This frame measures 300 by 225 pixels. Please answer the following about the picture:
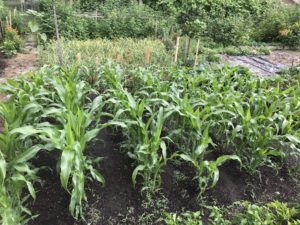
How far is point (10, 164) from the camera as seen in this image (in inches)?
85.0

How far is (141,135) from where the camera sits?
2719mm

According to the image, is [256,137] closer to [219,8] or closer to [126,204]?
[126,204]

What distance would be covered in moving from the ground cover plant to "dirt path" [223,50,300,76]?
2.82 metres

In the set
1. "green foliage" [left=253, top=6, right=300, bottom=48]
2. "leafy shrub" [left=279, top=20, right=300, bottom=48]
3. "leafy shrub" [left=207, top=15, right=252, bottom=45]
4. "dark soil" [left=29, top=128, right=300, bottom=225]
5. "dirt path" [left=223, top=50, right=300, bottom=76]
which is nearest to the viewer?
"dark soil" [left=29, top=128, right=300, bottom=225]

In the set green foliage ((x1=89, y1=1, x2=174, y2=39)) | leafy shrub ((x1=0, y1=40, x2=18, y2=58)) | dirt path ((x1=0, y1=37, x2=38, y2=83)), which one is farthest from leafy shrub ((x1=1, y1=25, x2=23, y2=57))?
green foliage ((x1=89, y1=1, x2=174, y2=39))

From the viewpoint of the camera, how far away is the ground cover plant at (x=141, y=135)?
222 centimetres

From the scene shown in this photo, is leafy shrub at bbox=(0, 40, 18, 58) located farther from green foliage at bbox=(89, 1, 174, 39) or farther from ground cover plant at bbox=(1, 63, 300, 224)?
ground cover plant at bbox=(1, 63, 300, 224)

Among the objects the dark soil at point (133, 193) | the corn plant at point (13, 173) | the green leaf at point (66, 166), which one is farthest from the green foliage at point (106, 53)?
the green leaf at point (66, 166)

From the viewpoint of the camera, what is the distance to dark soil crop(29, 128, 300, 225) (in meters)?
2.51

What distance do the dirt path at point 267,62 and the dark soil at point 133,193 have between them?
12.3 feet

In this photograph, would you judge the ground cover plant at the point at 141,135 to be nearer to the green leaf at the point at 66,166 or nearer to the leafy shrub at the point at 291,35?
the green leaf at the point at 66,166

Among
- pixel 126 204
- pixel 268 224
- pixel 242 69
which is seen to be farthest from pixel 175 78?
pixel 268 224

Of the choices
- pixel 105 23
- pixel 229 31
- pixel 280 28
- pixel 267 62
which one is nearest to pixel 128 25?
pixel 105 23

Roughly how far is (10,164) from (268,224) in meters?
1.90
